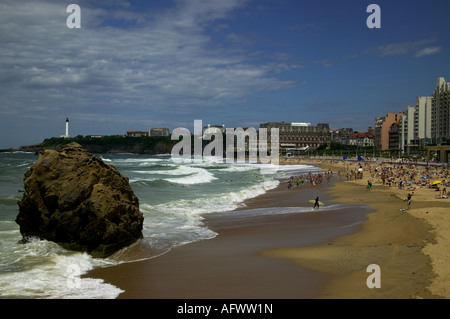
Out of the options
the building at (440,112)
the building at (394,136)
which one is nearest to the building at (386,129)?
the building at (394,136)

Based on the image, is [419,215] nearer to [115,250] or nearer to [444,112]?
[115,250]

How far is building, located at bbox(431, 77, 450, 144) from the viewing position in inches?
4309

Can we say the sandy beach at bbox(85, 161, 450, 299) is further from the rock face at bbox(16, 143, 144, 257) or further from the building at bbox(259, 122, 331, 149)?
the building at bbox(259, 122, 331, 149)

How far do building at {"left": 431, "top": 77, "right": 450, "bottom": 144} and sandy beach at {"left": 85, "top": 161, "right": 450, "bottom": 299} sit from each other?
108 m

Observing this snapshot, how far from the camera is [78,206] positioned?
11.5m

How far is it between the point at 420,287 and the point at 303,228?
296 inches

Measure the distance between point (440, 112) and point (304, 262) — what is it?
12071 centimetres

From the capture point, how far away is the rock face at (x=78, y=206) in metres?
11.3
